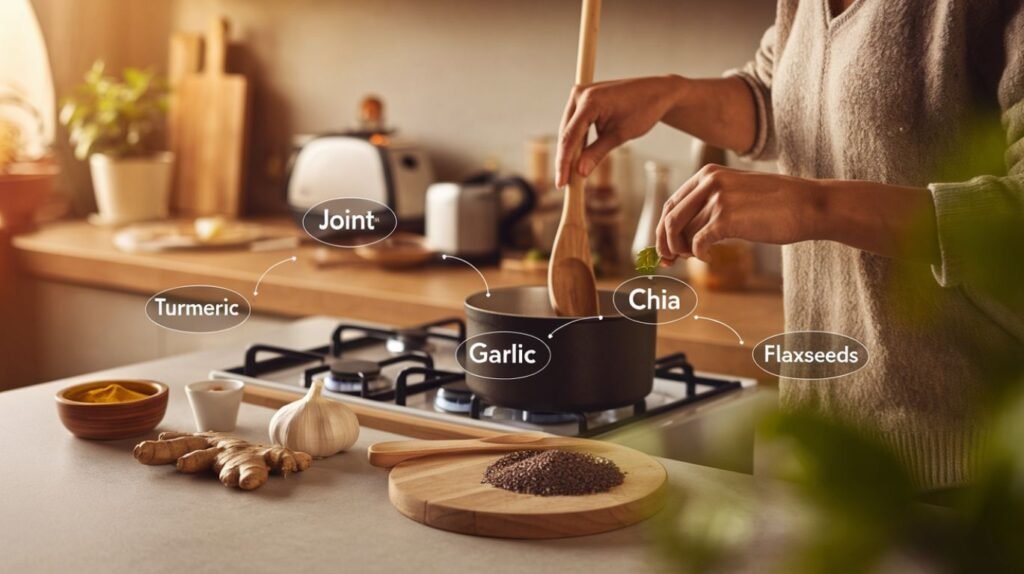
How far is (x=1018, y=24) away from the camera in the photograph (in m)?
1.06

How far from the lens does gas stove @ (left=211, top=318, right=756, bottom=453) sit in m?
1.28

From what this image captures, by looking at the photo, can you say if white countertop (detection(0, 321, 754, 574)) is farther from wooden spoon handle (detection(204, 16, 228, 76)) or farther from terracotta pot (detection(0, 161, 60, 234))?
wooden spoon handle (detection(204, 16, 228, 76))

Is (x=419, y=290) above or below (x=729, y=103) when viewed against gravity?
below

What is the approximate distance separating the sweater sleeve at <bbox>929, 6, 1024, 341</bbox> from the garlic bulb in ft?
1.96

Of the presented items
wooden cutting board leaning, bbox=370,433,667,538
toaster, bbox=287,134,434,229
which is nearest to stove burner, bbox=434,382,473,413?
wooden cutting board leaning, bbox=370,433,667,538

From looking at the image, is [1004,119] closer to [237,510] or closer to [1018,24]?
[1018,24]

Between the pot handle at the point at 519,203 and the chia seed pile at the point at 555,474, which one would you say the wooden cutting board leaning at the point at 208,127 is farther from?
the chia seed pile at the point at 555,474

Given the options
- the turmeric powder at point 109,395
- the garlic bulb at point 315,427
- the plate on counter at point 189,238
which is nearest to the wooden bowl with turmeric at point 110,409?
the turmeric powder at point 109,395

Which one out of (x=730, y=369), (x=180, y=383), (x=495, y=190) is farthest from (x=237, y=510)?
(x=495, y=190)

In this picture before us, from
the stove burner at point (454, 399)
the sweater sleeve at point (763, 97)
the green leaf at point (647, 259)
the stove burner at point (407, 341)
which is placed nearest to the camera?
the green leaf at point (647, 259)

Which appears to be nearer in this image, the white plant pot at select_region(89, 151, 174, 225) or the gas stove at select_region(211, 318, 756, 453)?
the gas stove at select_region(211, 318, 756, 453)

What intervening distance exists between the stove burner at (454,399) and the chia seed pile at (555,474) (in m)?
0.27

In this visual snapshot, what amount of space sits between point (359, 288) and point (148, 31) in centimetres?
166

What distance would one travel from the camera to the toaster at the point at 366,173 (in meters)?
2.80
